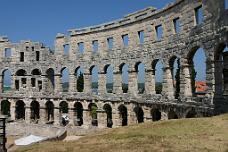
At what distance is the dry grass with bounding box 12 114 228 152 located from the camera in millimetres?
15766

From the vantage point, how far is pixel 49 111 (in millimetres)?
49156

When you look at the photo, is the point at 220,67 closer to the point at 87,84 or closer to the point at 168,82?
the point at 168,82

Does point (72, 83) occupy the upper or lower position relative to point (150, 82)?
upper

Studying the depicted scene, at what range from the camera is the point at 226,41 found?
2253 cm

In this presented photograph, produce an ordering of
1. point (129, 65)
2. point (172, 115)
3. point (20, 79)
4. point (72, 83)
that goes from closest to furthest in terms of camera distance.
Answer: point (172, 115) < point (129, 65) < point (72, 83) < point (20, 79)

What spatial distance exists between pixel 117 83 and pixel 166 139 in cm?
2298

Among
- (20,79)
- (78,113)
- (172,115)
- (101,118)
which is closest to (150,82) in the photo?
(172,115)

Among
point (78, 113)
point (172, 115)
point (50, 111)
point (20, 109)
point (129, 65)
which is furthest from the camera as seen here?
point (20, 109)

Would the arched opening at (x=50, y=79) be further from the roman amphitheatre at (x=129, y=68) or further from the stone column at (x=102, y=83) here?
the stone column at (x=102, y=83)

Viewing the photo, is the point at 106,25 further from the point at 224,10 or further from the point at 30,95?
the point at 224,10

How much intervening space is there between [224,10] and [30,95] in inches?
1234

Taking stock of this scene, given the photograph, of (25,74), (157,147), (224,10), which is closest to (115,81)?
(25,74)

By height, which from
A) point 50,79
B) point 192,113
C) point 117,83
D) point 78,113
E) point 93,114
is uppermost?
point 50,79

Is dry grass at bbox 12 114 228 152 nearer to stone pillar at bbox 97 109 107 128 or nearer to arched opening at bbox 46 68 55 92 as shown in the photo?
stone pillar at bbox 97 109 107 128
